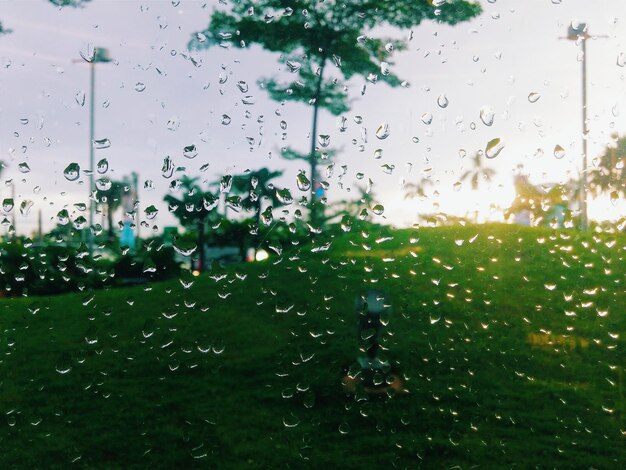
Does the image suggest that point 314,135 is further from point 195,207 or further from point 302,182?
point 195,207

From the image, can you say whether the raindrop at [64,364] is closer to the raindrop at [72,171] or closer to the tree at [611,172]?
the raindrop at [72,171]

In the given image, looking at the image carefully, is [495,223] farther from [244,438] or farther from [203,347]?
[244,438]

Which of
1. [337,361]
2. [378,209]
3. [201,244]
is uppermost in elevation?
[378,209]

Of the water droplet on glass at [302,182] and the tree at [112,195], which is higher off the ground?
the water droplet on glass at [302,182]

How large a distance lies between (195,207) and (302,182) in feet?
1.05

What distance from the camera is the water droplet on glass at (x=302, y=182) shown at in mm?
1783

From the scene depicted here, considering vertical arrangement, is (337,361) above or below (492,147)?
below

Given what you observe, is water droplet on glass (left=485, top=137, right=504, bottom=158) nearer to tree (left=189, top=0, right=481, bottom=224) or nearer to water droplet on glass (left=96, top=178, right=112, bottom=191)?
tree (left=189, top=0, right=481, bottom=224)

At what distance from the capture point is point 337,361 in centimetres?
251

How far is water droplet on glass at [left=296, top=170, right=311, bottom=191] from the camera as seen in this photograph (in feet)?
5.85

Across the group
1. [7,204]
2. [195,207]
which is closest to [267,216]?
[195,207]

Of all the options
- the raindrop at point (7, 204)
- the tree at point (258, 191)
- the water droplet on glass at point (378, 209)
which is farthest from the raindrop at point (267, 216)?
the raindrop at point (7, 204)

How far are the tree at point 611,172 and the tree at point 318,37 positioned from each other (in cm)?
64

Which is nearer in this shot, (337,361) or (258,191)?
(258,191)
